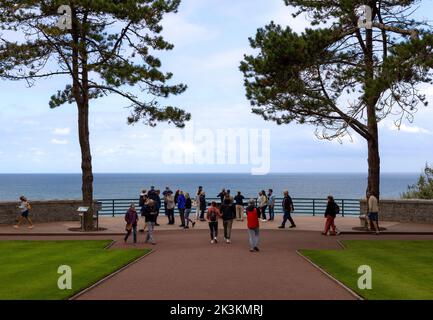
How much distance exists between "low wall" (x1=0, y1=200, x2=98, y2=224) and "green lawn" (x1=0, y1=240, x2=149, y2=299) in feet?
24.0

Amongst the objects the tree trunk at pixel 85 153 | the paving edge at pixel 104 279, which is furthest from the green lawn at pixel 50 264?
the tree trunk at pixel 85 153

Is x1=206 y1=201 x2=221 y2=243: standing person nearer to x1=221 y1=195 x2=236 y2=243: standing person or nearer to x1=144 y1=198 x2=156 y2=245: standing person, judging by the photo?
x1=221 y1=195 x2=236 y2=243: standing person

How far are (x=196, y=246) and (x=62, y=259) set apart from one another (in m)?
5.17

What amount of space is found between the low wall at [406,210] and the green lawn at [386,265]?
7.53m

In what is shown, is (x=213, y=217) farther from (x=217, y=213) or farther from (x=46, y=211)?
(x=46, y=211)

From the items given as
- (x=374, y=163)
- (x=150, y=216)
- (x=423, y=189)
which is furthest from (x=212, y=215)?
(x=423, y=189)

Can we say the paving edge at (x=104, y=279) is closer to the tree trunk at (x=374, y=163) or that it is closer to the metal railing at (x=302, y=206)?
the metal railing at (x=302, y=206)

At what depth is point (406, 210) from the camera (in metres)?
28.6

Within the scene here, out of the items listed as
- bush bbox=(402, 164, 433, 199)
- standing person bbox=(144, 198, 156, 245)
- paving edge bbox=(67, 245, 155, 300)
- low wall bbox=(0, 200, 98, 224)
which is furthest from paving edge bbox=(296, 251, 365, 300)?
bush bbox=(402, 164, 433, 199)

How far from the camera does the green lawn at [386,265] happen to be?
38.6 ft

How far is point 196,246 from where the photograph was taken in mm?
19500

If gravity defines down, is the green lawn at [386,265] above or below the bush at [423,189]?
below

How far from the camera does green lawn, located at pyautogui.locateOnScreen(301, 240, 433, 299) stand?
463 inches
